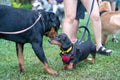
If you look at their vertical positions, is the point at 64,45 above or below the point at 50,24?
below

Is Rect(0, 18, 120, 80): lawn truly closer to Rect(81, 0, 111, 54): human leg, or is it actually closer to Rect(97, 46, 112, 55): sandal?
Rect(97, 46, 112, 55): sandal

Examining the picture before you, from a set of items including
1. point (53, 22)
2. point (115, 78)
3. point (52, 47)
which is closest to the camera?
point (115, 78)

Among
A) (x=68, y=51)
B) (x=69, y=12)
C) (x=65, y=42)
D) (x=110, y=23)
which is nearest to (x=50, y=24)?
(x=65, y=42)

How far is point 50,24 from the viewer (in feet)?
15.2

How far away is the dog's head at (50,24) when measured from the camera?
181 inches

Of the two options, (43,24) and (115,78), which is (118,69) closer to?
(115,78)

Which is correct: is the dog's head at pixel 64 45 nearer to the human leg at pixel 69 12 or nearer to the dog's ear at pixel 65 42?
the dog's ear at pixel 65 42

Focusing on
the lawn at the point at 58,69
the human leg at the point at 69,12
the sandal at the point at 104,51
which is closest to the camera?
the lawn at the point at 58,69

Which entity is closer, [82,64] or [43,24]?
[43,24]

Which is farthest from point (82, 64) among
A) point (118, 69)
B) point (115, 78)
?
point (115, 78)

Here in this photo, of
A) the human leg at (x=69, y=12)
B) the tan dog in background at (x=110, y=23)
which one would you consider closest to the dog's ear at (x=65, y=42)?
the human leg at (x=69, y=12)

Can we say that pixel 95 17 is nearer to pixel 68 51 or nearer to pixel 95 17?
pixel 95 17

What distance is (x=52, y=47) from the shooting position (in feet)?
22.7

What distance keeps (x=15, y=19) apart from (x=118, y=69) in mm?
1764
